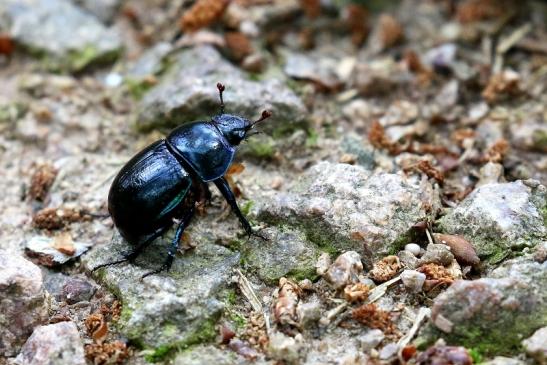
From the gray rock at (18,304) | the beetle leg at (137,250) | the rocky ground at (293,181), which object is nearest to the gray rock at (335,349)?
the rocky ground at (293,181)

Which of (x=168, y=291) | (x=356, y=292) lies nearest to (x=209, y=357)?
(x=168, y=291)

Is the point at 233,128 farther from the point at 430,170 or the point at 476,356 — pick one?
the point at 476,356

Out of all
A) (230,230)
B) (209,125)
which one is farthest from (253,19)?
(230,230)

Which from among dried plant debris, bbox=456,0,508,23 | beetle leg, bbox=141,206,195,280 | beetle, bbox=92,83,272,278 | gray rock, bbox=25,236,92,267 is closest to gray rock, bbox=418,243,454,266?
beetle, bbox=92,83,272,278

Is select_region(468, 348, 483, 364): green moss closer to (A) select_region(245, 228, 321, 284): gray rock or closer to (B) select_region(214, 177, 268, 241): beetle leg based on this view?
(A) select_region(245, 228, 321, 284): gray rock

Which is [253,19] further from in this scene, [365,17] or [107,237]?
[107,237]

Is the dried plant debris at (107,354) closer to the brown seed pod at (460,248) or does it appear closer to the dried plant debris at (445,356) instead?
the dried plant debris at (445,356)

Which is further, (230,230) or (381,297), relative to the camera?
(230,230)
